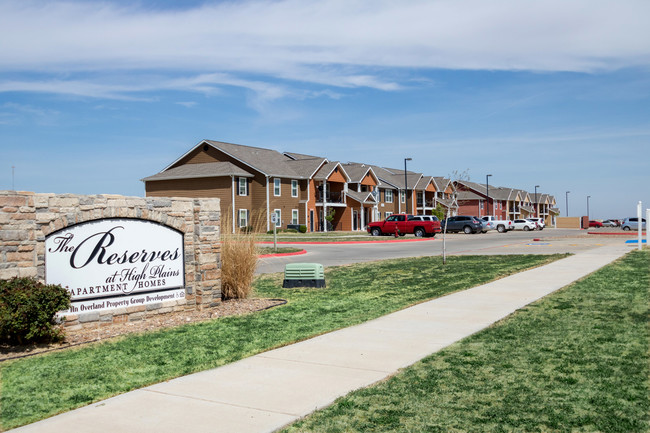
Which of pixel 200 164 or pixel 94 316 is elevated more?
Answer: pixel 200 164

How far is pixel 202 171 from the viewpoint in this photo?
51.4 m

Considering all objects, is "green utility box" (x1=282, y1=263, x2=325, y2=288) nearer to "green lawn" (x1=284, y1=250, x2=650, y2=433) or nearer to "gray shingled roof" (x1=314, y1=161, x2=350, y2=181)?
→ "green lawn" (x1=284, y1=250, x2=650, y2=433)

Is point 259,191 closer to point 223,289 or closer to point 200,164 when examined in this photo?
point 200,164

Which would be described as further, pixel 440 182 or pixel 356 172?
pixel 440 182

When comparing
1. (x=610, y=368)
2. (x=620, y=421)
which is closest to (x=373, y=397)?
(x=620, y=421)

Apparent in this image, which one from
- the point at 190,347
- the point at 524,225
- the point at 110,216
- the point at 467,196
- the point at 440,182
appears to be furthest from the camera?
the point at 467,196

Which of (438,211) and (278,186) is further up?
(278,186)

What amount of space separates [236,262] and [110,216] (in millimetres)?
3250

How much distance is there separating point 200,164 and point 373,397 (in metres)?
49.3

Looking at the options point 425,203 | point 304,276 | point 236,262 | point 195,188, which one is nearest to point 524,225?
point 425,203

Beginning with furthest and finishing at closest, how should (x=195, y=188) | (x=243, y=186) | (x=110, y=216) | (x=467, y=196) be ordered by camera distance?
(x=467, y=196), (x=195, y=188), (x=243, y=186), (x=110, y=216)

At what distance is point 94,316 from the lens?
938cm

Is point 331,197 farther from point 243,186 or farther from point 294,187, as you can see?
point 243,186

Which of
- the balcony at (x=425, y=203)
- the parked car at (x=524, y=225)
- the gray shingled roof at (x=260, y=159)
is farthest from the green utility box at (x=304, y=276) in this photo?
the balcony at (x=425, y=203)
